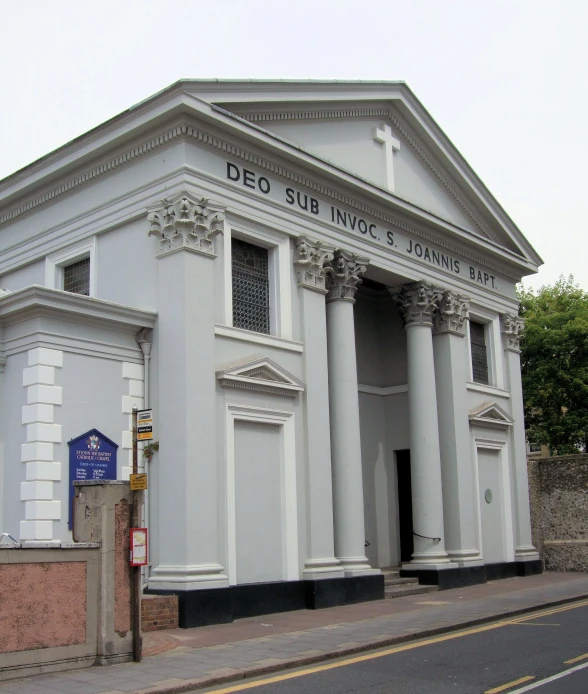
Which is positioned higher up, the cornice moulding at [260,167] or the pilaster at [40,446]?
the cornice moulding at [260,167]

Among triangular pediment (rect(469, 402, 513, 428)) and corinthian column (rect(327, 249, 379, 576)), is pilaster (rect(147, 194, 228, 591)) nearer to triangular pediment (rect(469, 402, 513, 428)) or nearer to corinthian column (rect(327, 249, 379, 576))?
corinthian column (rect(327, 249, 379, 576))

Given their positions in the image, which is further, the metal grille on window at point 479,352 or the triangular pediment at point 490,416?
the metal grille on window at point 479,352

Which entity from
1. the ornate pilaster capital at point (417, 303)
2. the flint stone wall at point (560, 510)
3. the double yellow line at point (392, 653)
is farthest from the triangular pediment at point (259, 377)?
the flint stone wall at point (560, 510)

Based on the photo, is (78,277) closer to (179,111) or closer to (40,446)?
(179,111)

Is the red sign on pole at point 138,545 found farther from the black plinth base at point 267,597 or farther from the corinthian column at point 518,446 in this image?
the corinthian column at point 518,446

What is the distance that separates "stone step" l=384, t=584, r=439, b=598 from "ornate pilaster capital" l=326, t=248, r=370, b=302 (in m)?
6.55

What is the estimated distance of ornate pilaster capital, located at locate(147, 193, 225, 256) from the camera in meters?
15.9

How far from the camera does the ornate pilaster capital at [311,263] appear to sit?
60.4 ft

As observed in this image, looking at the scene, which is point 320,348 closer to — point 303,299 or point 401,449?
point 303,299

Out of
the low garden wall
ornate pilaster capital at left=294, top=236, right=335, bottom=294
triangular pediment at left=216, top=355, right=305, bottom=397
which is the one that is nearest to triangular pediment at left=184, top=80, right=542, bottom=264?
ornate pilaster capital at left=294, top=236, right=335, bottom=294

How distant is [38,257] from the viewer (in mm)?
19188

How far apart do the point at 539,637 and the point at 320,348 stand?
25.2ft

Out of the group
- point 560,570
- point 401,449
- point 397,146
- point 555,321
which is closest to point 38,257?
point 397,146

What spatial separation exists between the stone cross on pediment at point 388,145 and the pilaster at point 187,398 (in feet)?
21.2
